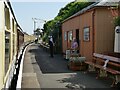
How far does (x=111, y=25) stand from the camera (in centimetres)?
1580

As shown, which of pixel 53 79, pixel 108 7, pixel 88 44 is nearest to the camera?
pixel 53 79

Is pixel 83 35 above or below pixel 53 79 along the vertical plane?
above

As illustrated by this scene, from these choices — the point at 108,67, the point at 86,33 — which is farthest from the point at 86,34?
the point at 108,67

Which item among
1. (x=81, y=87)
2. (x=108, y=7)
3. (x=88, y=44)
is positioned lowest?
(x=81, y=87)

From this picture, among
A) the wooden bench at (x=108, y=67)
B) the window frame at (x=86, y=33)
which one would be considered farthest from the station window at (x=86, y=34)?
the wooden bench at (x=108, y=67)

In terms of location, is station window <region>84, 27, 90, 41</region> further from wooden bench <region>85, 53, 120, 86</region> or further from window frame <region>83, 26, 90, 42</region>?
wooden bench <region>85, 53, 120, 86</region>

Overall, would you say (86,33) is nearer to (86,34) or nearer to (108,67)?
(86,34)

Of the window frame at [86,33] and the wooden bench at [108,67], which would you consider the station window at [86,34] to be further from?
the wooden bench at [108,67]

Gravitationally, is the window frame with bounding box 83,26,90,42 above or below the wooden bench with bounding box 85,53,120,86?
above

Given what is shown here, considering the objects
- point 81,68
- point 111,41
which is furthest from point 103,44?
point 81,68

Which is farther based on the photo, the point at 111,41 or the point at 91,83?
the point at 111,41

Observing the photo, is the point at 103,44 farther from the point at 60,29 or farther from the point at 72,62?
the point at 60,29

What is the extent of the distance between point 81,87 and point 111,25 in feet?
19.9

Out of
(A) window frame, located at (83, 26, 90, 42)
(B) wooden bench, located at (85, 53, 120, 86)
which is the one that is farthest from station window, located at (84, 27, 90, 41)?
(B) wooden bench, located at (85, 53, 120, 86)
